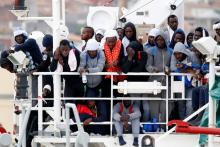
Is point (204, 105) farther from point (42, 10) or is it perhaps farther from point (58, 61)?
point (42, 10)

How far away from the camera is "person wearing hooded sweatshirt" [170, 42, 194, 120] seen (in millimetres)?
23186

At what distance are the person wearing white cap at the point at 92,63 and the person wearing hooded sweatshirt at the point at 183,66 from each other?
48.1 inches

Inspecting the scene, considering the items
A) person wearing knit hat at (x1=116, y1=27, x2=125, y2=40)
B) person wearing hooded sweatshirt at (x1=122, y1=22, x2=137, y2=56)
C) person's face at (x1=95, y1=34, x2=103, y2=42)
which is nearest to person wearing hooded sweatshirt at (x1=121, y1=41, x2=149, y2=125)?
person wearing hooded sweatshirt at (x1=122, y1=22, x2=137, y2=56)

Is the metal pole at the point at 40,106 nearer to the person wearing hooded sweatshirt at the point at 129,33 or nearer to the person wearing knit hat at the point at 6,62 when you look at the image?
the person wearing knit hat at the point at 6,62

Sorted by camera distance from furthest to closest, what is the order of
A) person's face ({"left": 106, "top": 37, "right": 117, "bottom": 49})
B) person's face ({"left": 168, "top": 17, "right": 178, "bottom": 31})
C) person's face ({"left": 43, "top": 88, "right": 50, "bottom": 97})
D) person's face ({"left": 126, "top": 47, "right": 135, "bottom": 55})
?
person's face ({"left": 168, "top": 17, "right": 178, "bottom": 31}), person's face ({"left": 43, "top": 88, "right": 50, "bottom": 97}), person's face ({"left": 106, "top": 37, "right": 117, "bottom": 49}), person's face ({"left": 126, "top": 47, "right": 135, "bottom": 55})

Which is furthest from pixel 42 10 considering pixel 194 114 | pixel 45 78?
pixel 194 114

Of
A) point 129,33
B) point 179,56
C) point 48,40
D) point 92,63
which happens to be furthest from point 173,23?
point 92,63

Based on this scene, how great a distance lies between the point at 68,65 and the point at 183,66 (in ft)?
6.42

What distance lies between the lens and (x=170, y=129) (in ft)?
75.5

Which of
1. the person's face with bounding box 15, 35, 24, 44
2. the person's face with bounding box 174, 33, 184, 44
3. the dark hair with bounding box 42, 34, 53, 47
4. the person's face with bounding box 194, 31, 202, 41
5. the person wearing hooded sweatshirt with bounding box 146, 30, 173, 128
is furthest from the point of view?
the person's face with bounding box 15, 35, 24, 44

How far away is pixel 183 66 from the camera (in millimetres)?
23203

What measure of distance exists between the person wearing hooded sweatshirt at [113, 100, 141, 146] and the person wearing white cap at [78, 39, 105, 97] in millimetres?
515

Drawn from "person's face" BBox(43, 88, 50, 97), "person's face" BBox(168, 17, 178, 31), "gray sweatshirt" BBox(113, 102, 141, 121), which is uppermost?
"person's face" BBox(168, 17, 178, 31)

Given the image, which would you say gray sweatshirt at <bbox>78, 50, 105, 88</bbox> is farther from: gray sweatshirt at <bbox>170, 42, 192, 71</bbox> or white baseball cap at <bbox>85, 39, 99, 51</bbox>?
gray sweatshirt at <bbox>170, 42, 192, 71</bbox>
